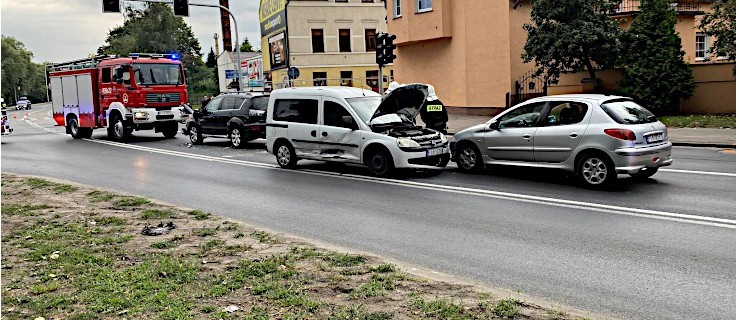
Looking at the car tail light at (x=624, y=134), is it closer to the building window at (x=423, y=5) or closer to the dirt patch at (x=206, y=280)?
the dirt patch at (x=206, y=280)

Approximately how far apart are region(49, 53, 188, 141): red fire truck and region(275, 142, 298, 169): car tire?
9.86 meters

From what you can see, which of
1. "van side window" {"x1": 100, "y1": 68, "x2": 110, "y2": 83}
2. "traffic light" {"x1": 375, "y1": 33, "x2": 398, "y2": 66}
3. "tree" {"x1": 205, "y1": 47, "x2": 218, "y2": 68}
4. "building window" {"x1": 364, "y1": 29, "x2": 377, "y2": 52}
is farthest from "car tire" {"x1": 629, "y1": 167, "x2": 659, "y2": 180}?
"tree" {"x1": 205, "y1": 47, "x2": 218, "y2": 68}

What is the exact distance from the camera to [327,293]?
534 centimetres

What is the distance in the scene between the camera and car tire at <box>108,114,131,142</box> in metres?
23.3

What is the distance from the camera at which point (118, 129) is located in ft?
77.3

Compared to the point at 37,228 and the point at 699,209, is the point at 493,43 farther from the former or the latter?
the point at 37,228

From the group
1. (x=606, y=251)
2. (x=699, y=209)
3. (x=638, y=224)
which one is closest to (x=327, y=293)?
(x=606, y=251)

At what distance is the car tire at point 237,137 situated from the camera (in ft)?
65.4

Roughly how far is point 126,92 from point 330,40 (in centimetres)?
3137

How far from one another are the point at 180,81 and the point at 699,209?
1914 cm

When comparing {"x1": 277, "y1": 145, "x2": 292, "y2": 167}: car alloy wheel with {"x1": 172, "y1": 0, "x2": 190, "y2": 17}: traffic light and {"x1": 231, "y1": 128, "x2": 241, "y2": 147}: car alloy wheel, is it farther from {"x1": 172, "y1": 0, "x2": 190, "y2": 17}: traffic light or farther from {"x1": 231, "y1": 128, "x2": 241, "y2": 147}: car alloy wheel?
{"x1": 172, "y1": 0, "x2": 190, "y2": 17}: traffic light

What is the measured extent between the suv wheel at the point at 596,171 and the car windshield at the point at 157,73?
54.9 feet

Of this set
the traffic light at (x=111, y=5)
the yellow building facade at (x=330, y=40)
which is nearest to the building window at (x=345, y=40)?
the yellow building facade at (x=330, y=40)

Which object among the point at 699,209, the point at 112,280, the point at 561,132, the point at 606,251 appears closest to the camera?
the point at 112,280
